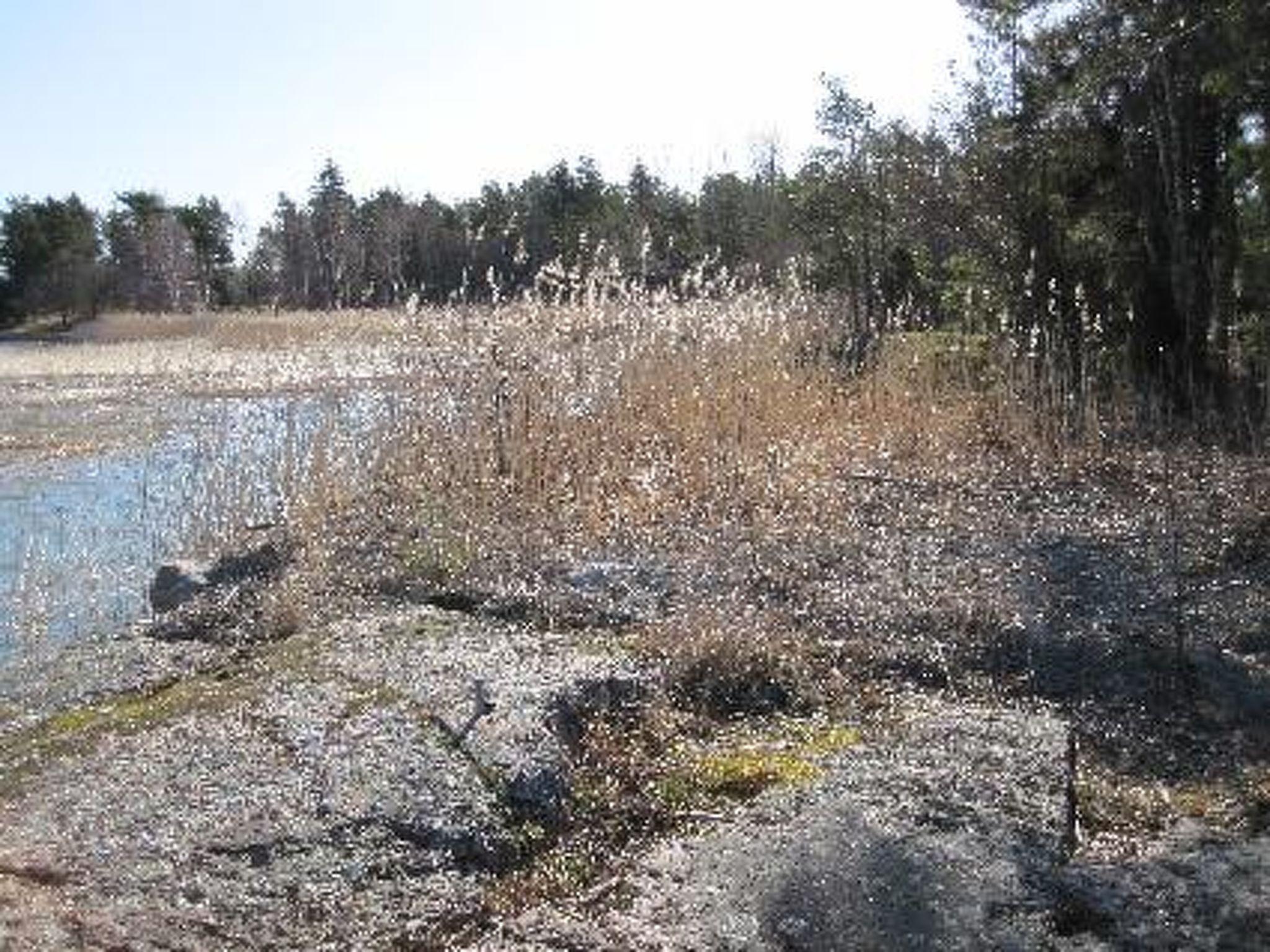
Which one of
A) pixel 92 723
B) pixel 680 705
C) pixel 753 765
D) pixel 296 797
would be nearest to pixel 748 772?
pixel 753 765

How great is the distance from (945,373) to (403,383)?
12.7 ft

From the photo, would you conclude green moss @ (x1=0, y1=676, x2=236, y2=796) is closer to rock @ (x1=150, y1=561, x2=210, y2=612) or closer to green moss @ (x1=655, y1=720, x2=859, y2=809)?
green moss @ (x1=655, y1=720, x2=859, y2=809)

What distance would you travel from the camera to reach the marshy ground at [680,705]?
10.4 ft

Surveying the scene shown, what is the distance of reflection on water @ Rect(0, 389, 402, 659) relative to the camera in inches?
293

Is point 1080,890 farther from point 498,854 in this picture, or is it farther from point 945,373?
point 945,373

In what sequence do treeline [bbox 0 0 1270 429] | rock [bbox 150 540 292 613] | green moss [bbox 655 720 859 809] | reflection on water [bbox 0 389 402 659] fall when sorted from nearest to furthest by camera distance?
green moss [bbox 655 720 859 809] → rock [bbox 150 540 292 613] → reflection on water [bbox 0 389 402 659] → treeline [bbox 0 0 1270 429]

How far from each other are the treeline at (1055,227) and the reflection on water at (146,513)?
4.05ft

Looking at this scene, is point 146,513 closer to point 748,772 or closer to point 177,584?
point 177,584

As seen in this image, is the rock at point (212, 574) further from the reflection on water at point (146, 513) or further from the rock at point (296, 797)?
the rock at point (296, 797)

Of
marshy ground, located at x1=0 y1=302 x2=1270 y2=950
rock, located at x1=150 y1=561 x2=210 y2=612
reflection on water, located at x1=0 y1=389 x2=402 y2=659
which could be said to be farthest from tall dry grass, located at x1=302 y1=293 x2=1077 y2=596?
rock, located at x1=150 y1=561 x2=210 y2=612

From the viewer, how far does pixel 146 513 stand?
31.3 feet

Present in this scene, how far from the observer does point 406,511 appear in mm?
7262

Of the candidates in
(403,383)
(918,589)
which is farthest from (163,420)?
(918,589)

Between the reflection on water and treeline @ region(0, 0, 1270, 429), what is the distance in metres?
1.23
